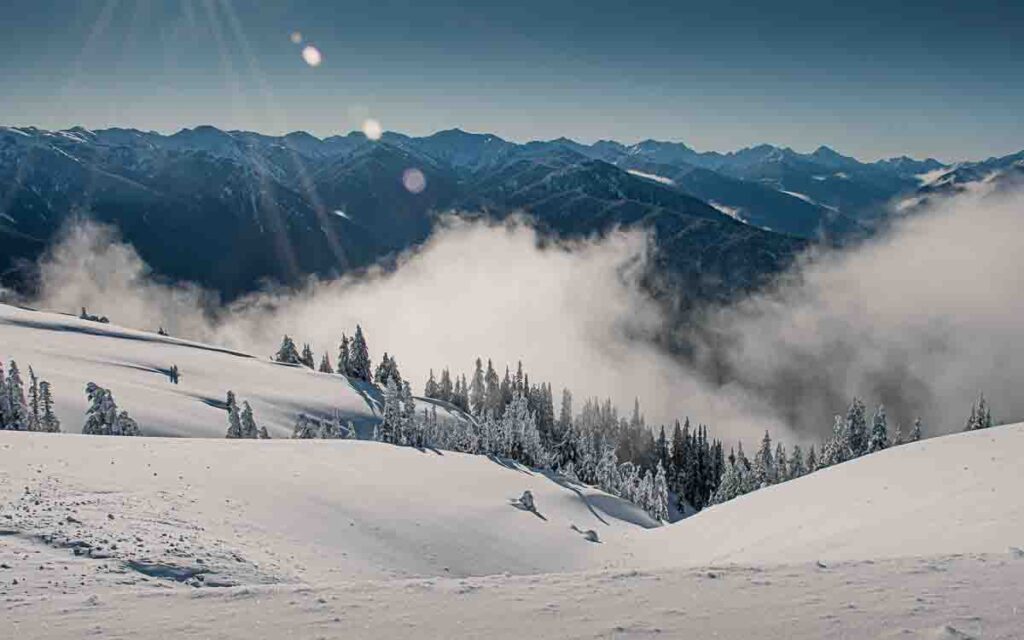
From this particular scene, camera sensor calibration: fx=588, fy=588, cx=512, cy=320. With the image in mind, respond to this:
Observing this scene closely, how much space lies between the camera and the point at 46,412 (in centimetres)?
6012

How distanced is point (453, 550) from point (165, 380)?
72634 mm

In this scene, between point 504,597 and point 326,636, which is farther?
point 504,597

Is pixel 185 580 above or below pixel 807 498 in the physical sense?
below

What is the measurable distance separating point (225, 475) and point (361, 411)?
72401 mm

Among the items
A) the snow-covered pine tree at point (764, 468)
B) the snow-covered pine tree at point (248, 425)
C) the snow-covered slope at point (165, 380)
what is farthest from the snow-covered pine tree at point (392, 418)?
the snow-covered pine tree at point (764, 468)

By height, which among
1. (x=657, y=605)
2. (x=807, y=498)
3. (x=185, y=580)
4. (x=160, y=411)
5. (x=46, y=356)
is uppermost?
(x=46, y=356)

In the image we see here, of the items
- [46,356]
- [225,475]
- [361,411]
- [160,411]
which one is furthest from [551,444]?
[225,475]

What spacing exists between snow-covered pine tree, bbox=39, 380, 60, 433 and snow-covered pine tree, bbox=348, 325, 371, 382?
213 feet

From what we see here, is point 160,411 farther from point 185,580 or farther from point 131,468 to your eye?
point 185,580

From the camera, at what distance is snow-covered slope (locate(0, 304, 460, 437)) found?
69.7 m

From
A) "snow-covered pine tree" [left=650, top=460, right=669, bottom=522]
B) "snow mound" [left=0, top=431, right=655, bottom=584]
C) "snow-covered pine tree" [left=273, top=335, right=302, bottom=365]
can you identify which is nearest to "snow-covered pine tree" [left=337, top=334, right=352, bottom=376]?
"snow-covered pine tree" [left=273, top=335, right=302, bottom=365]

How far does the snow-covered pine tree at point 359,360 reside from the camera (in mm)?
125875

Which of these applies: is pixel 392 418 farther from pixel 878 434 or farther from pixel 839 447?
pixel 839 447

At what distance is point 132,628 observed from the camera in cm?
1128
